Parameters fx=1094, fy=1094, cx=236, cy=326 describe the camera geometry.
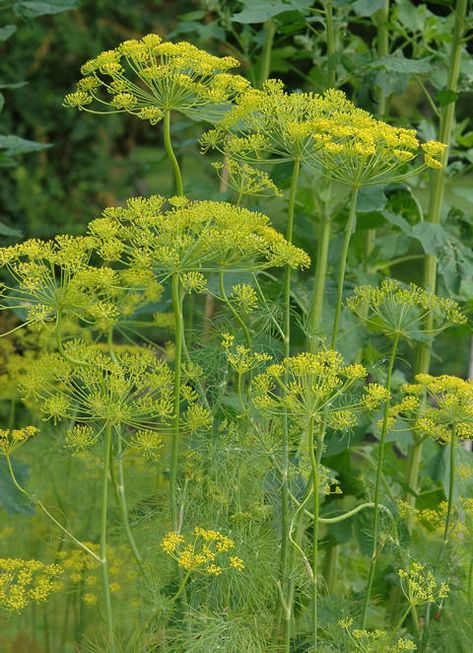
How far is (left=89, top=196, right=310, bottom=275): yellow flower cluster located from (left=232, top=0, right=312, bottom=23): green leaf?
679mm

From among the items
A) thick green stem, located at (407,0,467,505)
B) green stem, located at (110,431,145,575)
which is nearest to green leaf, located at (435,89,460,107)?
thick green stem, located at (407,0,467,505)

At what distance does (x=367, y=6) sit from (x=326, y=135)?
0.91 metres

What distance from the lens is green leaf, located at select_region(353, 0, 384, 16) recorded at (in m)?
2.73

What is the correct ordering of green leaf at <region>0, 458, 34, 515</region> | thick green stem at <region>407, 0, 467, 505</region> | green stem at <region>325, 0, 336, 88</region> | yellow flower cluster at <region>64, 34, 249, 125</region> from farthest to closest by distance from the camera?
thick green stem at <region>407, 0, 467, 505</region>, green stem at <region>325, 0, 336, 88</region>, green leaf at <region>0, 458, 34, 515</region>, yellow flower cluster at <region>64, 34, 249, 125</region>

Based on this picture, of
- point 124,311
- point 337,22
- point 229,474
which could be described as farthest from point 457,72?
point 229,474

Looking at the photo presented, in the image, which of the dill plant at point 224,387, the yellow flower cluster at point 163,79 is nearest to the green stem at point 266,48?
the dill plant at point 224,387

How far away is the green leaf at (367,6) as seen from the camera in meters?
2.73

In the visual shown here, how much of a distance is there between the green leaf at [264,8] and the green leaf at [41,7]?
2.00 feet

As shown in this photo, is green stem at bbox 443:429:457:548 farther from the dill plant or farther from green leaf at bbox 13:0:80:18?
green leaf at bbox 13:0:80:18

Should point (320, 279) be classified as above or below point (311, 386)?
below

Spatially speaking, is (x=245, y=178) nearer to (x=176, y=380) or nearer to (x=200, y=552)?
(x=176, y=380)

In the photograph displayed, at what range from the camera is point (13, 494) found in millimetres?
2746

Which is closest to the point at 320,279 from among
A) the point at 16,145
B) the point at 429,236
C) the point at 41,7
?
the point at 429,236

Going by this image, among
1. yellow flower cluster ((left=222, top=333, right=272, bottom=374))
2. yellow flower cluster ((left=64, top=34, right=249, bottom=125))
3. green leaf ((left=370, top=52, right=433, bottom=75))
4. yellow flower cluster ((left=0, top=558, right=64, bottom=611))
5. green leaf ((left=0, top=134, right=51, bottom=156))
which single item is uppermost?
yellow flower cluster ((left=64, top=34, right=249, bottom=125))
